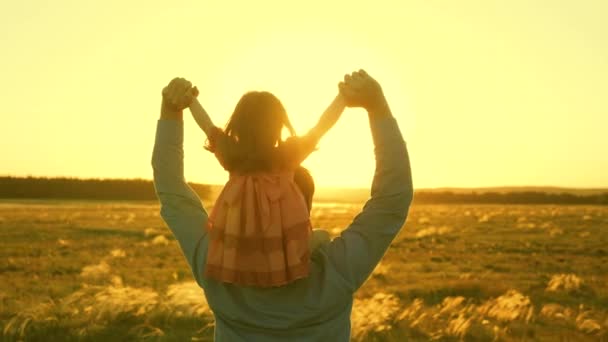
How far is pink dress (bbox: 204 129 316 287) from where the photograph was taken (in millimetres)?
2234

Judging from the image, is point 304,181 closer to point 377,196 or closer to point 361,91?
point 377,196

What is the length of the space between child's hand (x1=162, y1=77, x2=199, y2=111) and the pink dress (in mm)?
357

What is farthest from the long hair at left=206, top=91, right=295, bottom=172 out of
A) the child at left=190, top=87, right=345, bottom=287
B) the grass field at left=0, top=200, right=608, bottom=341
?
the grass field at left=0, top=200, right=608, bottom=341

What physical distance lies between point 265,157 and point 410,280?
14205mm

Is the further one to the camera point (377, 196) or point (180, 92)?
point (180, 92)

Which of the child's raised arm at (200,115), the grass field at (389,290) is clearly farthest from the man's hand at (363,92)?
the grass field at (389,290)

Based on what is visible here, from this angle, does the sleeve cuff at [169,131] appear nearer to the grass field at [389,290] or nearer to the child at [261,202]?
the child at [261,202]

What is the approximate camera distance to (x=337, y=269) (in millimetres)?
2320

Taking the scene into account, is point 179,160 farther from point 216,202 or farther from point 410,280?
point 410,280

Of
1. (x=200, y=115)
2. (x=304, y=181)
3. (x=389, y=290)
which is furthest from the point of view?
(x=389, y=290)

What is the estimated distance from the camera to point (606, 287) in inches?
595

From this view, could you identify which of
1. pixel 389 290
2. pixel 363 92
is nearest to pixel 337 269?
pixel 363 92

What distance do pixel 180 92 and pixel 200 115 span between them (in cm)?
11

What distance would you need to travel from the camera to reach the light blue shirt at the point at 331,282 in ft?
7.49
